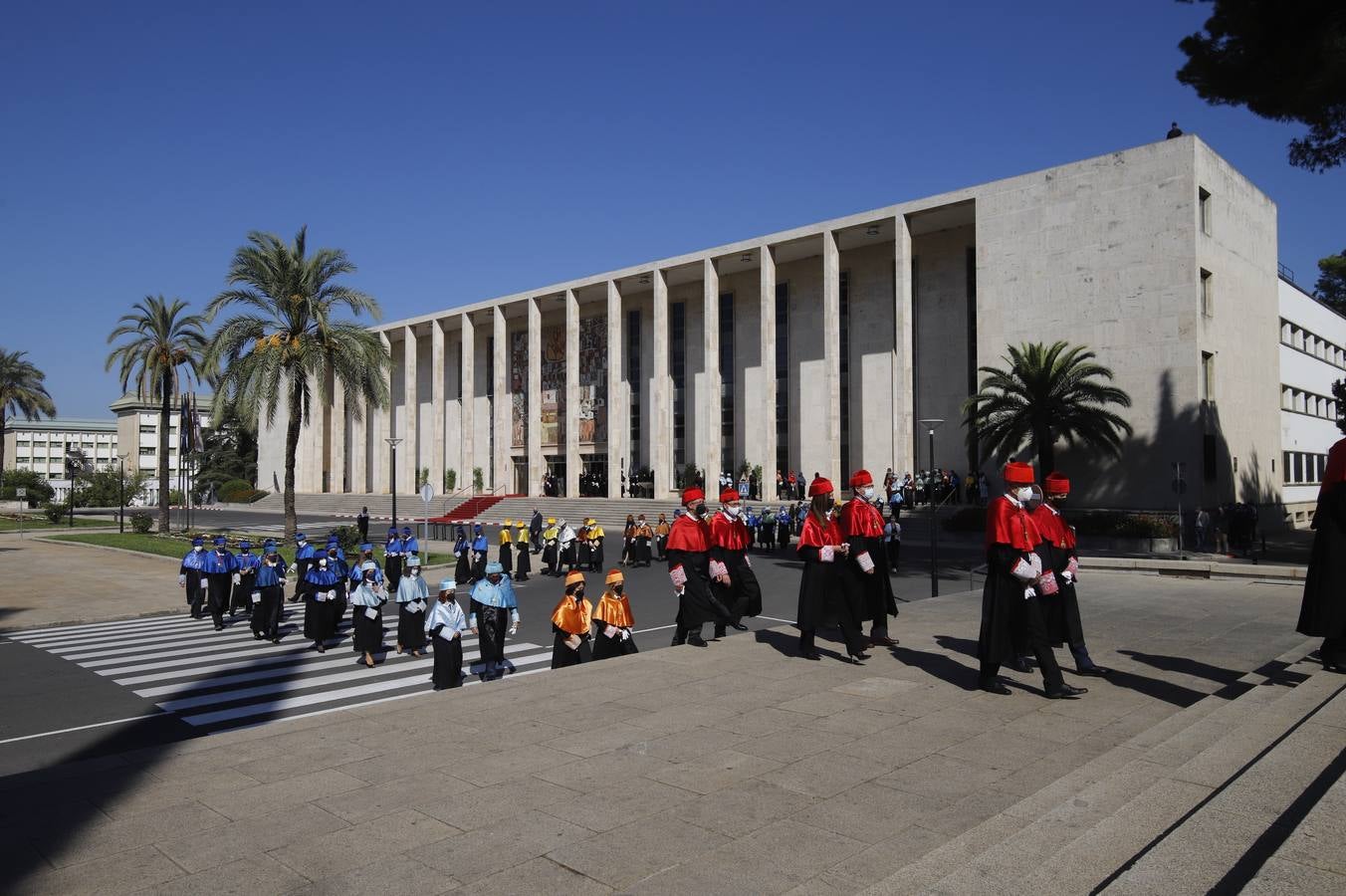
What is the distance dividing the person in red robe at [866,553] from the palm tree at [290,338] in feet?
80.9

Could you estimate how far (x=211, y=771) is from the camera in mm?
5730

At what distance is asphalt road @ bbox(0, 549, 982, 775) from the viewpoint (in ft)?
32.0

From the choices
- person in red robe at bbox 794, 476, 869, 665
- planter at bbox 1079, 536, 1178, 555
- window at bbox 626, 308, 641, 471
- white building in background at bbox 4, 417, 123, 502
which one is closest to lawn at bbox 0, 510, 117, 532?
window at bbox 626, 308, 641, 471

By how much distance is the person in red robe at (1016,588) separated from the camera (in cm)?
726

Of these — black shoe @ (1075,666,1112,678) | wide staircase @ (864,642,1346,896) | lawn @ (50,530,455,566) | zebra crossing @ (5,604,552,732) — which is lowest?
zebra crossing @ (5,604,552,732)

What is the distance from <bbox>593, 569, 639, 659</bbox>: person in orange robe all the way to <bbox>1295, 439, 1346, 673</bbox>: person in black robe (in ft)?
21.4

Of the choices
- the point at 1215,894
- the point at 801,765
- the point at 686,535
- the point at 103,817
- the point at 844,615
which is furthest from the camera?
the point at 686,535

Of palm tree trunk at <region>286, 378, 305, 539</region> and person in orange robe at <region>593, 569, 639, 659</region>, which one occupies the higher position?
palm tree trunk at <region>286, 378, 305, 539</region>

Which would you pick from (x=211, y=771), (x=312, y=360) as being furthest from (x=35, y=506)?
(x=211, y=771)

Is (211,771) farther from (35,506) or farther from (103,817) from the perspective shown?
(35,506)

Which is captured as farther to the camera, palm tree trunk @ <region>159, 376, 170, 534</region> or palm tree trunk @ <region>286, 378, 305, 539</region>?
palm tree trunk @ <region>159, 376, 170, 534</region>

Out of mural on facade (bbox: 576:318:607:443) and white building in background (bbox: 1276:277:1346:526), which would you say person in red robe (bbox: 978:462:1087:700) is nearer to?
white building in background (bbox: 1276:277:1346:526)

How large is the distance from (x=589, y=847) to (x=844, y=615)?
16.3 feet

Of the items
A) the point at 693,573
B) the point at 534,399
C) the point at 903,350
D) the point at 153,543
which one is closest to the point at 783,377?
the point at 903,350
